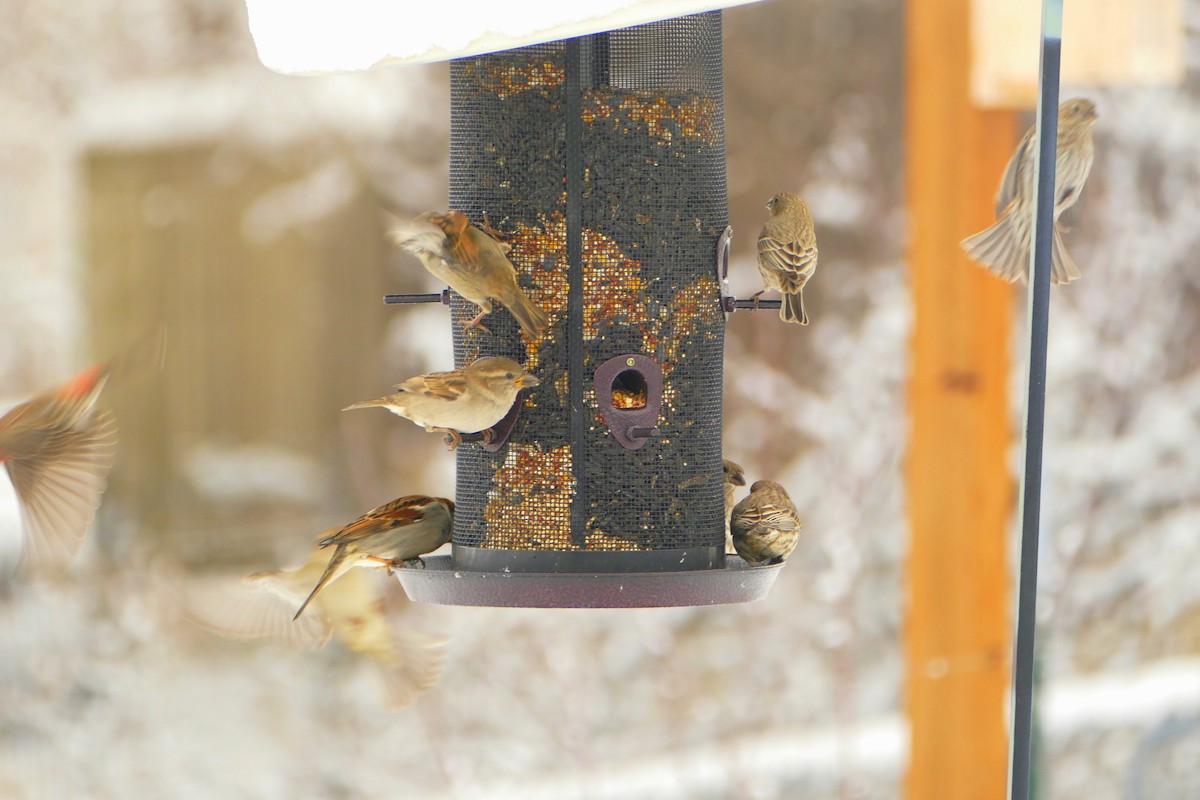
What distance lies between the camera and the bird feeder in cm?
254

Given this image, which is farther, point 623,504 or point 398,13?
point 623,504

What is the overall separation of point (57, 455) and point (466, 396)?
76 cm

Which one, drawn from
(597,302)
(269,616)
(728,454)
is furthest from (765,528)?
(728,454)

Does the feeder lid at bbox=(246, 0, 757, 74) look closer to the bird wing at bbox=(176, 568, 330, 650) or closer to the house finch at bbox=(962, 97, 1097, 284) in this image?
the bird wing at bbox=(176, 568, 330, 650)

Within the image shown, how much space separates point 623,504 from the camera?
100 inches

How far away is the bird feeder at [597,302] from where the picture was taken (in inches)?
100

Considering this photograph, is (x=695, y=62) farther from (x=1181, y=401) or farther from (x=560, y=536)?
(x=1181, y=401)

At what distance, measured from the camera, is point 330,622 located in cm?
296

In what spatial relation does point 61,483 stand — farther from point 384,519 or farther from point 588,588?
point 588,588

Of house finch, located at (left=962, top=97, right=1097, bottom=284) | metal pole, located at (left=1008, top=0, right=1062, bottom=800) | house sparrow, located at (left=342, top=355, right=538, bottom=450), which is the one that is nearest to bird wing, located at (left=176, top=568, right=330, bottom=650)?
house sparrow, located at (left=342, top=355, right=538, bottom=450)

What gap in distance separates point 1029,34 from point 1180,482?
167cm

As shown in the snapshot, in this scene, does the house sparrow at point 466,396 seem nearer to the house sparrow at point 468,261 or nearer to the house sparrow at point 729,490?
the house sparrow at point 468,261

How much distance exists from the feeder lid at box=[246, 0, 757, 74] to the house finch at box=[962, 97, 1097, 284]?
1251 mm

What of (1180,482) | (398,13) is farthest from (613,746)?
(398,13)
